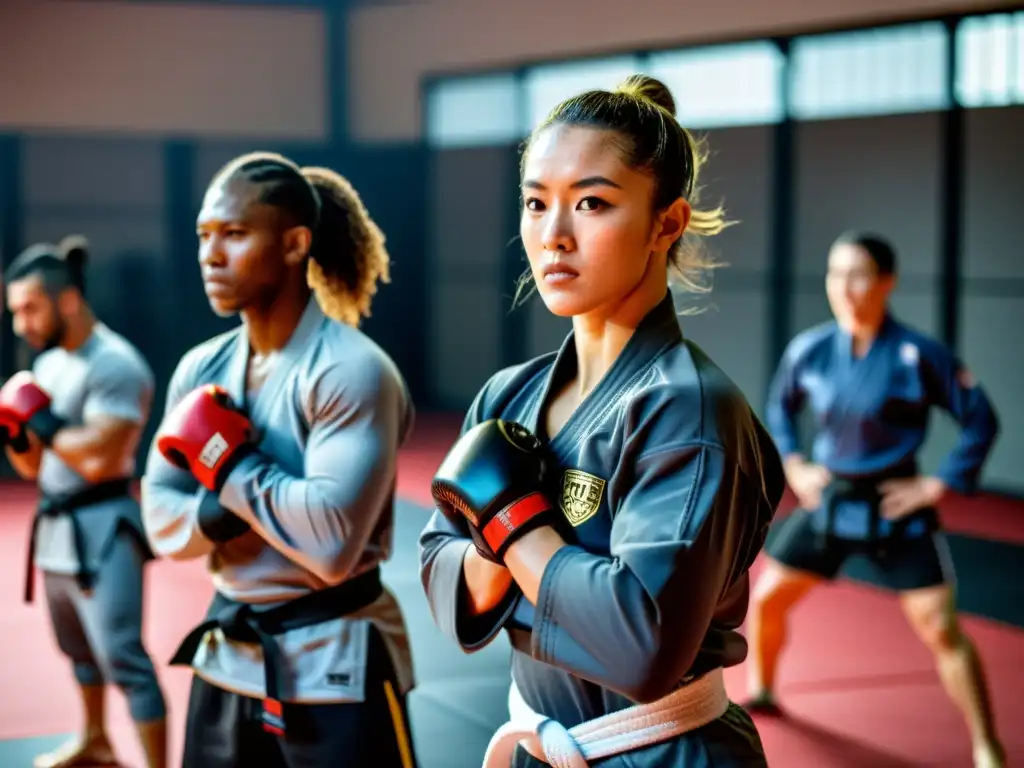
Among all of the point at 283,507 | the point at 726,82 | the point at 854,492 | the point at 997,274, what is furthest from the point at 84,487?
the point at 726,82

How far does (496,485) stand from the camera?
1.79 metres

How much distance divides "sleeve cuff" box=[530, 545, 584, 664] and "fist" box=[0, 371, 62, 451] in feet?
9.08

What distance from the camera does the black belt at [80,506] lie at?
4.11 meters

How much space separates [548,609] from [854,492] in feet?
10.5

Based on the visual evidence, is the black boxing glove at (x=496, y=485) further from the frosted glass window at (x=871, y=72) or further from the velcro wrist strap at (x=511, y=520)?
the frosted glass window at (x=871, y=72)

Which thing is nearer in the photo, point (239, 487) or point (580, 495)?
point (580, 495)

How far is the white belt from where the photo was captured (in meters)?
1.86

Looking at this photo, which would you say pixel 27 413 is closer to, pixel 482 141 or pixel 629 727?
A: pixel 629 727

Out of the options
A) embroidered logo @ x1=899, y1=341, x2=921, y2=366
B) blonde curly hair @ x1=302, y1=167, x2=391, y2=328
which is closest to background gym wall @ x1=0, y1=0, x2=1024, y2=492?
embroidered logo @ x1=899, y1=341, x2=921, y2=366

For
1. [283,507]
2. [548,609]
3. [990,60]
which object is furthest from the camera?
[990,60]

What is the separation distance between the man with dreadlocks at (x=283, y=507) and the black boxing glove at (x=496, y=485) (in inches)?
32.1

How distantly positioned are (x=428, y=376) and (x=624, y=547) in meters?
12.4

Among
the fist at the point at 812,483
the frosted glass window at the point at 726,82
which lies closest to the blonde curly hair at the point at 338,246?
the fist at the point at 812,483

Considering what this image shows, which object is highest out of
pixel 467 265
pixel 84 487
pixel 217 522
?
pixel 467 265
